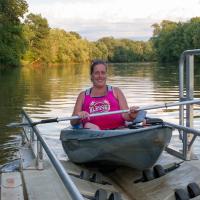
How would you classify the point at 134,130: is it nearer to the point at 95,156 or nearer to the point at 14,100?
the point at 95,156

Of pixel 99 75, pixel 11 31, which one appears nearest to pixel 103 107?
pixel 99 75

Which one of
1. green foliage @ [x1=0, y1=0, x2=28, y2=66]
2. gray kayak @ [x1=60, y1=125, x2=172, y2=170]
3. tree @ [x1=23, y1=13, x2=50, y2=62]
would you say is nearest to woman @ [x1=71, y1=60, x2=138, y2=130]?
gray kayak @ [x1=60, y1=125, x2=172, y2=170]

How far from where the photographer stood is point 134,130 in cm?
574

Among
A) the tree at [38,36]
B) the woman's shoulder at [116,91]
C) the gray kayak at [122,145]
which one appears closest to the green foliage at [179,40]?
the tree at [38,36]

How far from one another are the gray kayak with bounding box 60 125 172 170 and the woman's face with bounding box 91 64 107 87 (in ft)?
2.25

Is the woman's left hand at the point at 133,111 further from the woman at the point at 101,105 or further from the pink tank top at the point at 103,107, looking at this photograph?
the pink tank top at the point at 103,107

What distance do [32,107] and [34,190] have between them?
13.3m

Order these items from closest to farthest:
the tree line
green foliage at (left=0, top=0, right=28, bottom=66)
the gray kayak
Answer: the gray kayak
green foliage at (left=0, top=0, right=28, bottom=66)
the tree line

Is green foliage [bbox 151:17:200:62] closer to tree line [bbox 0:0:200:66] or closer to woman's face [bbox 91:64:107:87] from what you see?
tree line [bbox 0:0:200:66]

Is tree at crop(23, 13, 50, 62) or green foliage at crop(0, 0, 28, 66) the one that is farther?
tree at crop(23, 13, 50, 62)

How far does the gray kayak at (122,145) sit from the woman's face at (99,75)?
2.25ft

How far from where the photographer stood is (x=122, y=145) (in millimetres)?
5883

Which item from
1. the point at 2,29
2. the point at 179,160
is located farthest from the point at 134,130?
the point at 2,29

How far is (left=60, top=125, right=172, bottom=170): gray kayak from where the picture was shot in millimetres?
5738
